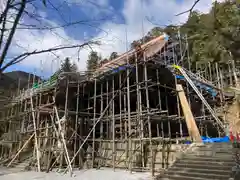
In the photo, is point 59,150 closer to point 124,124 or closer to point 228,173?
point 124,124

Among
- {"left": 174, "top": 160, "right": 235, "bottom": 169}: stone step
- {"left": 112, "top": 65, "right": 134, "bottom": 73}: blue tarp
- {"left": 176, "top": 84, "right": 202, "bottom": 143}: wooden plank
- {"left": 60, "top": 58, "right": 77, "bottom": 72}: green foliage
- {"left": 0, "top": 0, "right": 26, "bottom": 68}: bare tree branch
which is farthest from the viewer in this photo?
{"left": 112, "top": 65, "right": 134, "bottom": 73}: blue tarp

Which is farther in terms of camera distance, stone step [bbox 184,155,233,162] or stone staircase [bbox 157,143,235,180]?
stone step [bbox 184,155,233,162]

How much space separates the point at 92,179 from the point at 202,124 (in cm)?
936

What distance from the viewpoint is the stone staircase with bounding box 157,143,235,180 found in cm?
721

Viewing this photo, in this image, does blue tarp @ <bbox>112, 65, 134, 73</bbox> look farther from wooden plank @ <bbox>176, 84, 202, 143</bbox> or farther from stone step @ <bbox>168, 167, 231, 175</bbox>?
stone step @ <bbox>168, 167, 231, 175</bbox>

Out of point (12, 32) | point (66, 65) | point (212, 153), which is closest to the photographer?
point (12, 32)

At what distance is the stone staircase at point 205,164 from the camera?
721cm

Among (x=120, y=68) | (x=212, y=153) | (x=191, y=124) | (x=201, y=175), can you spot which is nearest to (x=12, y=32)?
(x=201, y=175)

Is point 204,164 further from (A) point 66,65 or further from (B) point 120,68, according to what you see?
(B) point 120,68

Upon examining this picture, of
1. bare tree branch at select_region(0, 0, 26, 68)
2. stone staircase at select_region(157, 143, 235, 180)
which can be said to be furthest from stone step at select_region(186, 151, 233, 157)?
bare tree branch at select_region(0, 0, 26, 68)

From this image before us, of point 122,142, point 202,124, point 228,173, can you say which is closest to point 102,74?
point 122,142

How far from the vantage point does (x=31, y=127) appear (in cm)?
1738

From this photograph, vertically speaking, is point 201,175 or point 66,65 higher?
point 66,65

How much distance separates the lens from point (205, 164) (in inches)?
310
